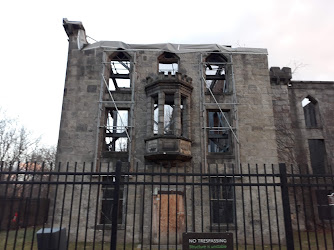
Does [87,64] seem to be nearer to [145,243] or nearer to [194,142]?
[194,142]

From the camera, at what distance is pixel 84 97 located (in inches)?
559

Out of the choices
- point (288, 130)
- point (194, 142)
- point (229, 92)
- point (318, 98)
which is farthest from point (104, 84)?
point (318, 98)

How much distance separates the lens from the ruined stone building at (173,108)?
13273 mm

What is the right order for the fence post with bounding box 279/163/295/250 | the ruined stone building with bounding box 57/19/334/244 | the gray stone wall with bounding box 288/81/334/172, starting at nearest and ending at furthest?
the fence post with bounding box 279/163/295/250
the ruined stone building with bounding box 57/19/334/244
the gray stone wall with bounding box 288/81/334/172

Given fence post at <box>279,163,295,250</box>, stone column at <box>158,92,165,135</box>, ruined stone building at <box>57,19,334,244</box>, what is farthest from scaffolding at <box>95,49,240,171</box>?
fence post at <box>279,163,295,250</box>

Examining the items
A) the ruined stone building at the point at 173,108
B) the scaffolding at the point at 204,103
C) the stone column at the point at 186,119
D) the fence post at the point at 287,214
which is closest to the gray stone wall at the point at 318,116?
the ruined stone building at the point at 173,108

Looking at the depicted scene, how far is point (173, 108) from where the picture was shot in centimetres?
1404

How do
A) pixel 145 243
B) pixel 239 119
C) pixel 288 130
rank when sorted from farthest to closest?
1. pixel 288 130
2. pixel 239 119
3. pixel 145 243

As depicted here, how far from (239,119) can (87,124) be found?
8.53 metres

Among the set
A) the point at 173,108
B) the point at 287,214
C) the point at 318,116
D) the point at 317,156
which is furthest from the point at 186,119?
the point at 317,156

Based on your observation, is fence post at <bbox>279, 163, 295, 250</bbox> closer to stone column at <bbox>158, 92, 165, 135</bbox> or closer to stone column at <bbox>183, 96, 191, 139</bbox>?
stone column at <bbox>183, 96, 191, 139</bbox>

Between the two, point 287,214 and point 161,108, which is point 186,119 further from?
point 287,214

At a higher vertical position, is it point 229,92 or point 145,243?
point 229,92

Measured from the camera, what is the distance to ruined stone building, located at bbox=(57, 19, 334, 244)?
1327 cm
